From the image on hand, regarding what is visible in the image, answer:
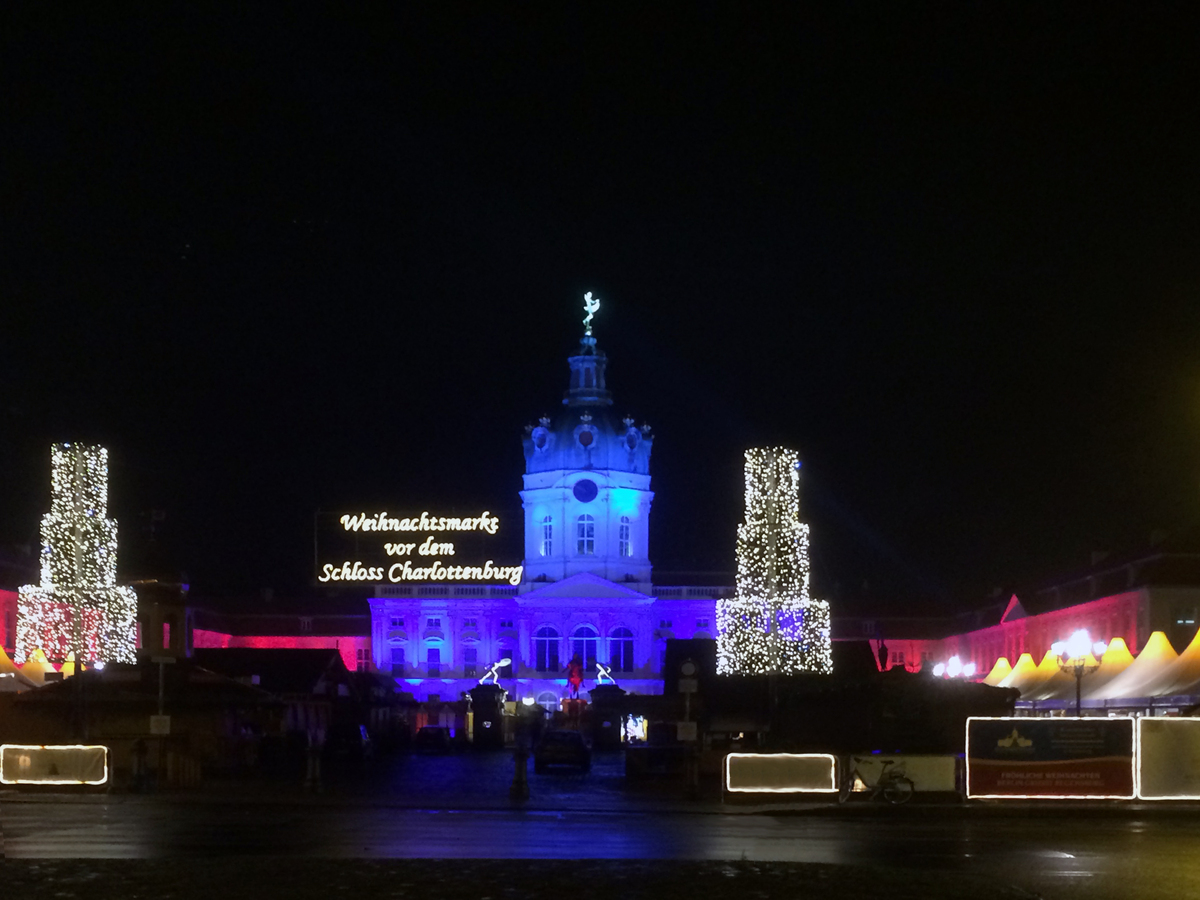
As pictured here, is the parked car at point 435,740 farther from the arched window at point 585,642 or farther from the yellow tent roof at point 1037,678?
the arched window at point 585,642

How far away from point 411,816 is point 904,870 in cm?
1433

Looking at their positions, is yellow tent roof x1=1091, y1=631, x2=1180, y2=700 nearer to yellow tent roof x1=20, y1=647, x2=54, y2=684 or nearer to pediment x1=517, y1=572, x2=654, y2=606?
yellow tent roof x1=20, y1=647, x2=54, y2=684

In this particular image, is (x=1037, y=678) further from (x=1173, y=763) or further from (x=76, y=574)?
(x=76, y=574)

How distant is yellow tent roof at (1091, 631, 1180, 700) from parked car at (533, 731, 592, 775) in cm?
1458

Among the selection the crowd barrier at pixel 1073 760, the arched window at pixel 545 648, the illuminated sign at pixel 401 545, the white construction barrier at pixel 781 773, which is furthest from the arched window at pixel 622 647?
the crowd barrier at pixel 1073 760

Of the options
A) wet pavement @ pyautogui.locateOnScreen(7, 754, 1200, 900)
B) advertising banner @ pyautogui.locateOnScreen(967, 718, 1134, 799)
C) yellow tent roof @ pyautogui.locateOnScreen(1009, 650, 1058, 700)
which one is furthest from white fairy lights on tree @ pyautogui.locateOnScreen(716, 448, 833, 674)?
advertising banner @ pyautogui.locateOnScreen(967, 718, 1134, 799)

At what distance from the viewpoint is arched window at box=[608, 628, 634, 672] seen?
13300cm

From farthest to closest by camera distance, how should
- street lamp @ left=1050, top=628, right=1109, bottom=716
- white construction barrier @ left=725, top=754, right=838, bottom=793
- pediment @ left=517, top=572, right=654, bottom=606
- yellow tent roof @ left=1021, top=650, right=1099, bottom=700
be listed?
pediment @ left=517, top=572, right=654, bottom=606 < yellow tent roof @ left=1021, top=650, right=1099, bottom=700 < street lamp @ left=1050, top=628, right=1109, bottom=716 < white construction barrier @ left=725, top=754, right=838, bottom=793

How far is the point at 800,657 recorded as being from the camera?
86.9 meters

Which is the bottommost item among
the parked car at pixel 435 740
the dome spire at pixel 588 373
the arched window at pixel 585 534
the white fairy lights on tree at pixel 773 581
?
the parked car at pixel 435 740

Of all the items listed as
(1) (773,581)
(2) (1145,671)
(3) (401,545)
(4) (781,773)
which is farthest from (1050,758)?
(3) (401,545)

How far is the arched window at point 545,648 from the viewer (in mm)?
132750

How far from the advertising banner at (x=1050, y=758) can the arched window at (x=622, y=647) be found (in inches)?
3806

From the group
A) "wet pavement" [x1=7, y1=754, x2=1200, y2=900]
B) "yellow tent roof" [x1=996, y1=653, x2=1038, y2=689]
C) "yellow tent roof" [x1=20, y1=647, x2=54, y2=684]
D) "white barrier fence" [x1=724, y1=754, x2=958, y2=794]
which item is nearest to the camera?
"wet pavement" [x1=7, y1=754, x2=1200, y2=900]
